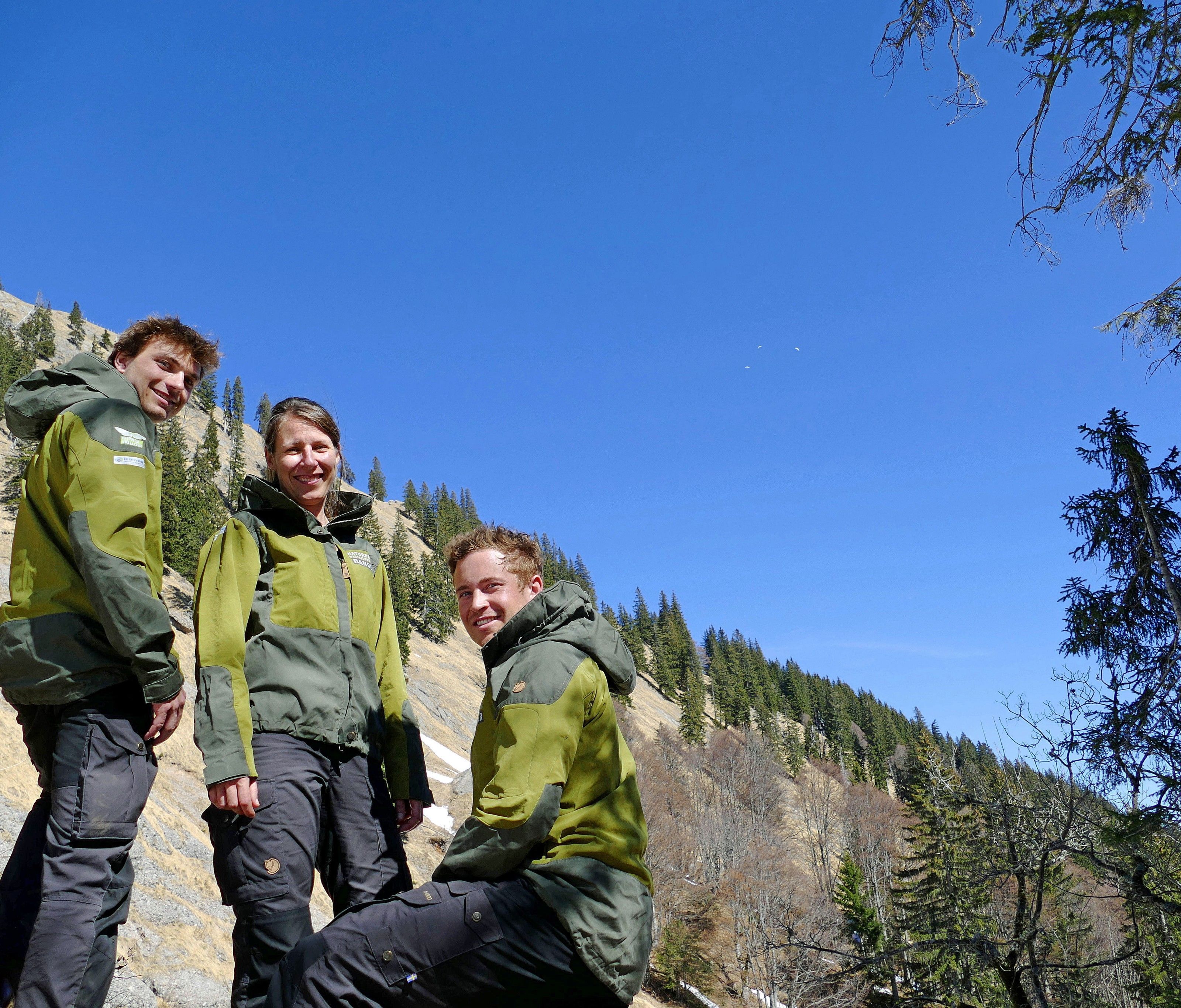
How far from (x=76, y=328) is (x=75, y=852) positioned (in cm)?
12328

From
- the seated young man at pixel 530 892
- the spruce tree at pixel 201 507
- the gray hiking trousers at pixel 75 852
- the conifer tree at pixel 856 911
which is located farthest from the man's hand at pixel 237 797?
the conifer tree at pixel 856 911

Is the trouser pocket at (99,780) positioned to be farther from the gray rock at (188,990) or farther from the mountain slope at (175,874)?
the gray rock at (188,990)

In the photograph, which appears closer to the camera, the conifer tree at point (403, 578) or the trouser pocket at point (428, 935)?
the trouser pocket at point (428, 935)

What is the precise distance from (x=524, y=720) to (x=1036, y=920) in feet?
25.7

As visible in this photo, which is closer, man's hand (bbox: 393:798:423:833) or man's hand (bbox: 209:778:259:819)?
man's hand (bbox: 209:778:259:819)

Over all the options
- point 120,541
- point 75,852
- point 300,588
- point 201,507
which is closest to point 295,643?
point 300,588

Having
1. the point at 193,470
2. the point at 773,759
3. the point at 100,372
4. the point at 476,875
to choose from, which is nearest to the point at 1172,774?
the point at 476,875

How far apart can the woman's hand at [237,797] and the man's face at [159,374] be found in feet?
5.15

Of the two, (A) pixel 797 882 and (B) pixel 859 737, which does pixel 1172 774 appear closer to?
(A) pixel 797 882

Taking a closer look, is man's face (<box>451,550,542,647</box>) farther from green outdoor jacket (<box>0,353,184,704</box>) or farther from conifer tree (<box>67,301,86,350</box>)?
conifer tree (<box>67,301,86,350</box>)

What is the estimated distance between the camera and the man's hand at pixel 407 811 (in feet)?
9.86

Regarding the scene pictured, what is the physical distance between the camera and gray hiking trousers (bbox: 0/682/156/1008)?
2.31 metres

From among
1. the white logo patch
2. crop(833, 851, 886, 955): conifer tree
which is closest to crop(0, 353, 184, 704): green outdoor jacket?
the white logo patch

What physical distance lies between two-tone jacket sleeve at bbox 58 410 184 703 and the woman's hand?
44 centimetres
